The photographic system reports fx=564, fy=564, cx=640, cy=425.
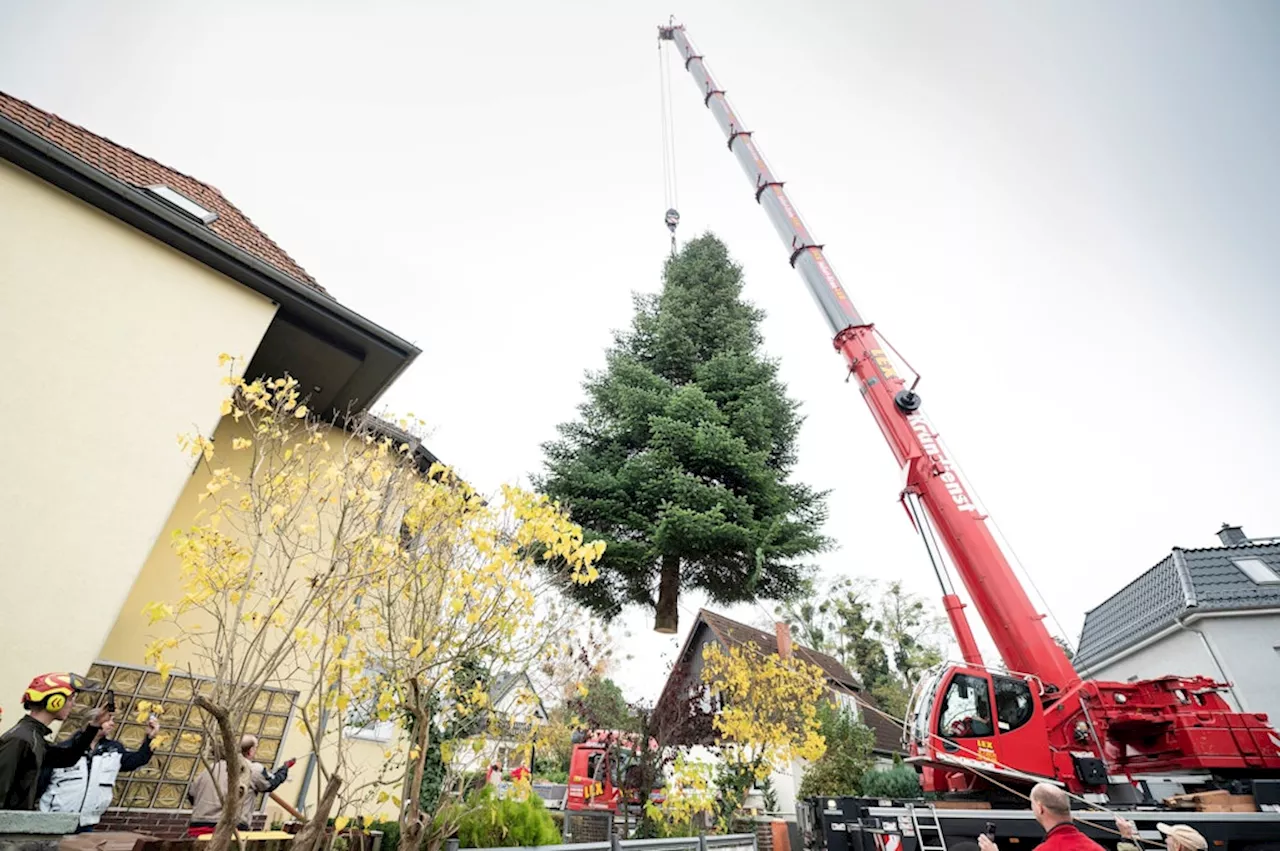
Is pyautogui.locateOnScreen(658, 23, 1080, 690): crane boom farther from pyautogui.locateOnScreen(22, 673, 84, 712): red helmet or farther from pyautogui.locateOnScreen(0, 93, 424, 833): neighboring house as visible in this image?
pyautogui.locateOnScreen(22, 673, 84, 712): red helmet

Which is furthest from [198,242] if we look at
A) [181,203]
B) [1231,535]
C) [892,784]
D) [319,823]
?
[1231,535]

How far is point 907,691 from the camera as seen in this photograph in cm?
2944

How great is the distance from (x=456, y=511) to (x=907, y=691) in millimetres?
32370

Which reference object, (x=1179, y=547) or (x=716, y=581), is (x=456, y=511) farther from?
(x=1179, y=547)

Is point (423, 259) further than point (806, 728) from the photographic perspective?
Yes

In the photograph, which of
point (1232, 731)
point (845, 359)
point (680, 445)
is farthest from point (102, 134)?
point (1232, 731)

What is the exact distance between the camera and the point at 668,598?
468 inches

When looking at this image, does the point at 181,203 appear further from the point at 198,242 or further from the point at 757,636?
the point at 757,636

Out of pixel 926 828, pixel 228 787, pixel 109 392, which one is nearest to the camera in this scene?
pixel 228 787

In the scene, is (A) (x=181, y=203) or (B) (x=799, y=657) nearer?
(A) (x=181, y=203)

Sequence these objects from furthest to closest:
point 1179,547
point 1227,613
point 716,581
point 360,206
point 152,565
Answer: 1. point 360,206
2. point 1179,547
3. point 1227,613
4. point 716,581
5. point 152,565

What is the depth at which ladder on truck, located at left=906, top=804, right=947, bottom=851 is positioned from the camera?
216 inches

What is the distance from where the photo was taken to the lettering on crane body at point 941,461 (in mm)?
8312

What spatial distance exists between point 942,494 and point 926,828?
173 inches
